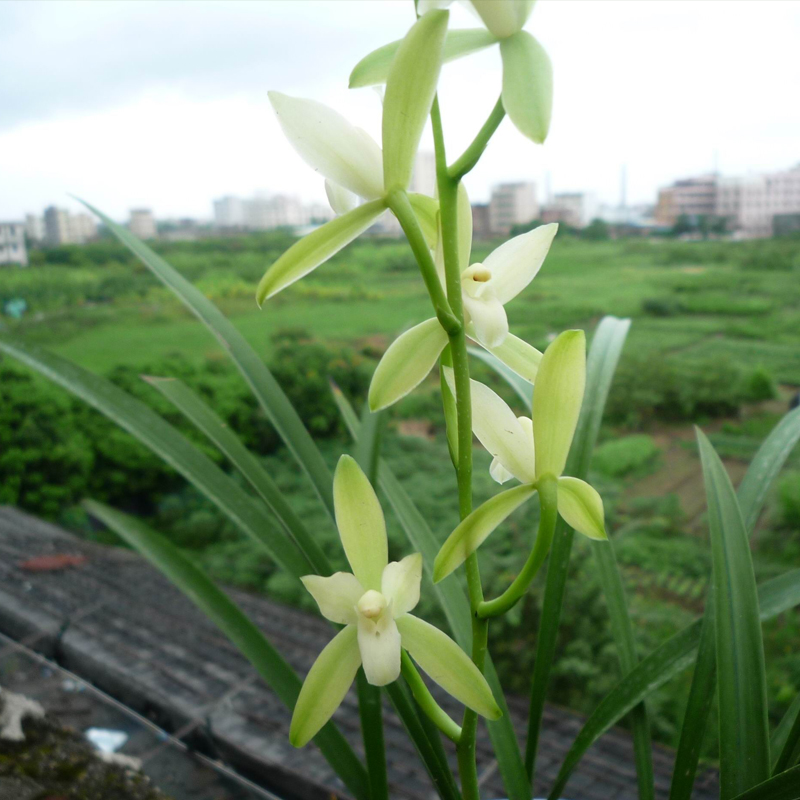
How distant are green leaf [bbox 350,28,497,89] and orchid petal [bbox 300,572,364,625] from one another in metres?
0.24

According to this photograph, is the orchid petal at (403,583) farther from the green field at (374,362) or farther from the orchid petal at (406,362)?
the green field at (374,362)

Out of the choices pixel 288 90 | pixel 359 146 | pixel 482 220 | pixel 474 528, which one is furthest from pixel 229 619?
pixel 482 220

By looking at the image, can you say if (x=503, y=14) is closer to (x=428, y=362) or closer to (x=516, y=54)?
(x=516, y=54)

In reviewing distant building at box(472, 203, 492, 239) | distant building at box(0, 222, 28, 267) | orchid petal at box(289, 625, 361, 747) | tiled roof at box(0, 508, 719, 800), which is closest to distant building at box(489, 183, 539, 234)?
distant building at box(472, 203, 492, 239)

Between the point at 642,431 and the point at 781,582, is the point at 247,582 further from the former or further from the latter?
the point at 781,582

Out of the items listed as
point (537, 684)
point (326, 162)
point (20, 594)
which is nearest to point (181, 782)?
point (537, 684)

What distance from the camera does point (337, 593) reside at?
0.33 m

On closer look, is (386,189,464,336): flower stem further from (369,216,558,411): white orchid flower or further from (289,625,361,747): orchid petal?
(289,625,361,747): orchid petal

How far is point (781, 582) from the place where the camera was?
496 millimetres

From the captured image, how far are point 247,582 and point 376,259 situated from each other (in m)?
0.76

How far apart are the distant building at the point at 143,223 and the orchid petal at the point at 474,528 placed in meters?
1.29

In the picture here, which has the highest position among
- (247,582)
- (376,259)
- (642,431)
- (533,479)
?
(376,259)

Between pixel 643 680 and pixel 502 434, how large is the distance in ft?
0.88

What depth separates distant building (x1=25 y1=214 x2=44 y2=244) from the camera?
1.39 metres
